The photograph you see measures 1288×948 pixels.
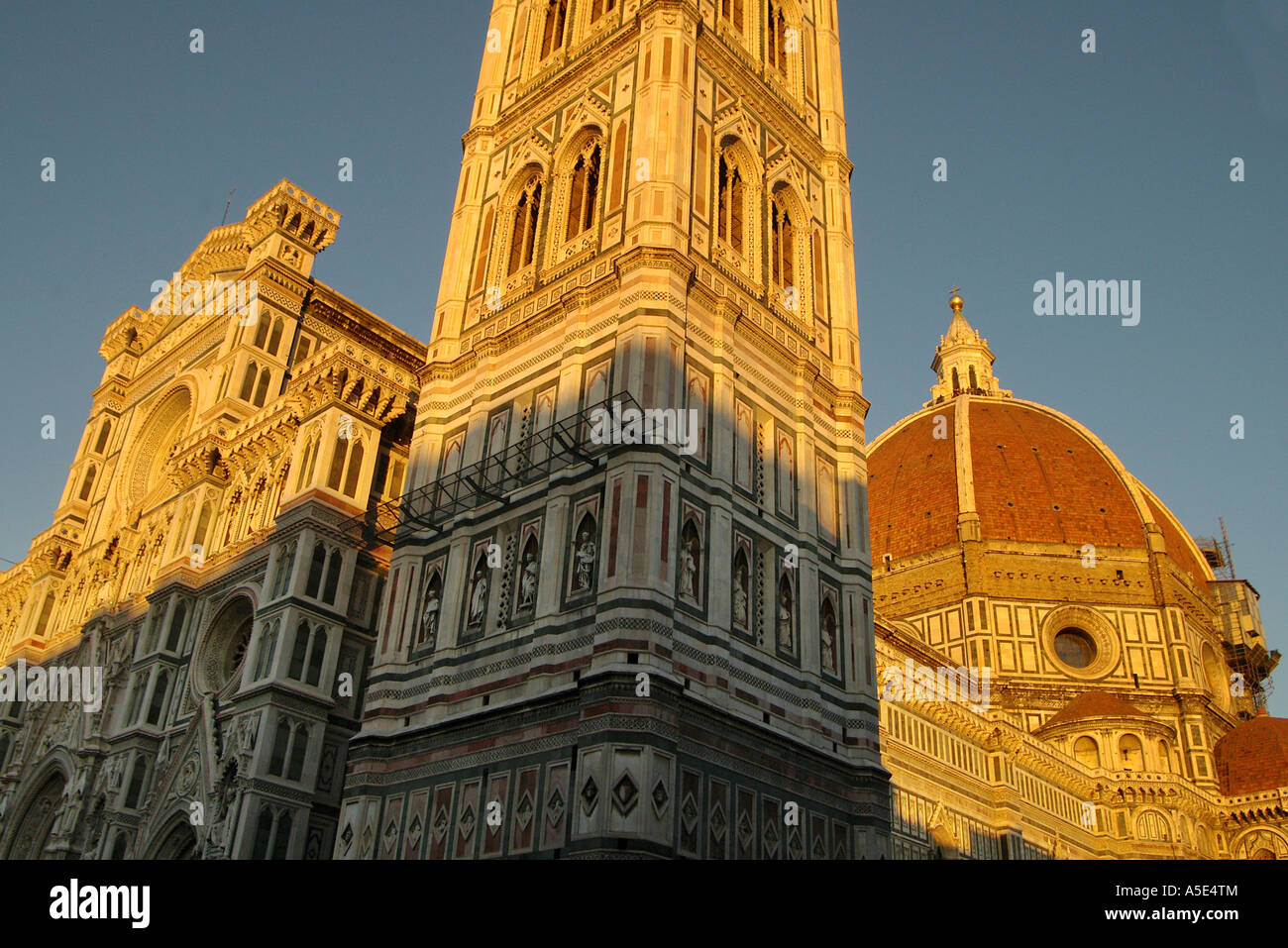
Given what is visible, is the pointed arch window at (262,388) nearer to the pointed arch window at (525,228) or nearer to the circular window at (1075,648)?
the pointed arch window at (525,228)

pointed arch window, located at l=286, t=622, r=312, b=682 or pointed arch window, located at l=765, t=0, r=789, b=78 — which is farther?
pointed arch window, located at l=765, t=0, r=789, b=78

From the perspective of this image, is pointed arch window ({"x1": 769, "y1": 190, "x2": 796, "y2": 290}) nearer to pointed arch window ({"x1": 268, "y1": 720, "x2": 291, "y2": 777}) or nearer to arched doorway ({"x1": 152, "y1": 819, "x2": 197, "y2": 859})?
pointed arch window ({"x1": 268, "y1": 720, "x2": 291, "y2": 777})

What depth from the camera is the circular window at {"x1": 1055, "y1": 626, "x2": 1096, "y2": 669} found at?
69.4 meters

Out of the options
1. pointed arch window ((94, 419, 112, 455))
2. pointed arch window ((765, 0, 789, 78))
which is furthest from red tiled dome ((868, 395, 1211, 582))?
pointed arch window ((94, 419, 112, 455))

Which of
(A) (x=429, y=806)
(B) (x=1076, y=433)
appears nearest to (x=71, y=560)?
(A) (x=429, y=806)

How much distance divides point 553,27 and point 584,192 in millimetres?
8057

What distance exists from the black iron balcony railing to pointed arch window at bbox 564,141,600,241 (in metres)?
5.79

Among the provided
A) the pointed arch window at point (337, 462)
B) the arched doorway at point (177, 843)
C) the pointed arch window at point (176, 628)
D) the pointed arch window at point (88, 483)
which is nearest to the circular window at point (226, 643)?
the pointed arch window at point (176, 628)

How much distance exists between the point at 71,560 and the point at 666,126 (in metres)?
26.3

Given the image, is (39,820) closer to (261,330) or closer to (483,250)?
(261,330)

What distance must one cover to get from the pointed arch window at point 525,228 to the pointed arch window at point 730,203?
4.52 meters

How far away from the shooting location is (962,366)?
328ft
